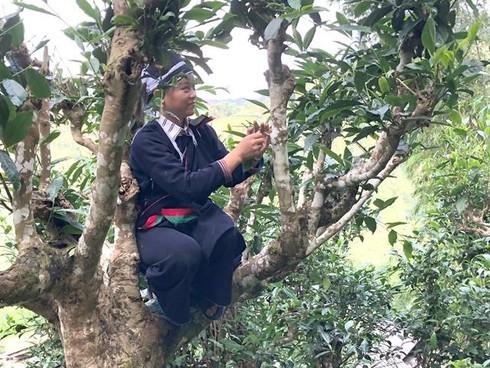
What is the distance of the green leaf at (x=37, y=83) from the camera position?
1211mm

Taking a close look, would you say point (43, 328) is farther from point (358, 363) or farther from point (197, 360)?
point (358, 363)

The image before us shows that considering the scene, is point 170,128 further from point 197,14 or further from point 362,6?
point 362,6

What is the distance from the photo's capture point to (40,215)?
1.44 metres

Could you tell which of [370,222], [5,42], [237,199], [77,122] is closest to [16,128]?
[5,42]

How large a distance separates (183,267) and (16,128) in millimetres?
534

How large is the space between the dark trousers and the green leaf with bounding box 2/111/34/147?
0.49 metres

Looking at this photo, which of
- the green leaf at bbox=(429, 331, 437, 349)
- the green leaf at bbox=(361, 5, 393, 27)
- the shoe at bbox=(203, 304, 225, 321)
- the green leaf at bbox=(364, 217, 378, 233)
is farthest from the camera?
the green leaf at bbox=(429, 331, 437, 349)

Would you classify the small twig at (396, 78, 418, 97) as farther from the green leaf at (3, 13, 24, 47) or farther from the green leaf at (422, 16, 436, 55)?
the green leaf at (3, 13, 24, 47)

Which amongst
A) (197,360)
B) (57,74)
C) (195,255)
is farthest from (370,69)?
(197,360)

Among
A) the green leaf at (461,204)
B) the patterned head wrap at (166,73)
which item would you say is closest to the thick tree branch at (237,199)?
the patterned head wrap at (166,73)

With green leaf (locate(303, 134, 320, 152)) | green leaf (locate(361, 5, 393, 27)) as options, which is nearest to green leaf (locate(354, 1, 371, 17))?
green leaf (locate(361, 5, 393, 27))

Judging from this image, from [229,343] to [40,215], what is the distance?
85 centimetres

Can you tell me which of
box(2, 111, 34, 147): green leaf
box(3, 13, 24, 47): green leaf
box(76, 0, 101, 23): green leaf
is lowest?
box(2, 111, 34, 147): green leaf

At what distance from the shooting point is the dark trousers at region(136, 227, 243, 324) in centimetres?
151
